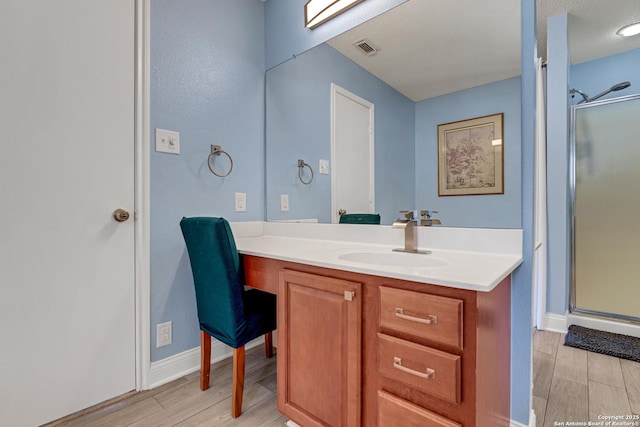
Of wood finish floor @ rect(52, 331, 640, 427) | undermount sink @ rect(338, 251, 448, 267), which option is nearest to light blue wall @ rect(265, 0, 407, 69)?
undermount sink @ rect(338, 251, 448, 267)

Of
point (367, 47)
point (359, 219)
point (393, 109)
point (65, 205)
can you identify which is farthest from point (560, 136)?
point (65, 205)

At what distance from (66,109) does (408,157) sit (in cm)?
162

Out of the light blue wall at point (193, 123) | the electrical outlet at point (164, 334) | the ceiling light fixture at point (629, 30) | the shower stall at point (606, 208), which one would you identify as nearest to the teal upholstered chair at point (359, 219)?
the light blue wall at point (193, 123)

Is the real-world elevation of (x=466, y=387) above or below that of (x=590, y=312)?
above

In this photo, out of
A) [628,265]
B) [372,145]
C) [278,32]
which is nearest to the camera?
[372,145]

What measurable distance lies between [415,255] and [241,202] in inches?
47.5

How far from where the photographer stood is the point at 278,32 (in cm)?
207

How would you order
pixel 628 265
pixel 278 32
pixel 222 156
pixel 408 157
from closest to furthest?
pixel 408 157, pixel 222 156, pixel 278 32, pixel 628 265

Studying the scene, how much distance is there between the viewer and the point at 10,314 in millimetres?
1178

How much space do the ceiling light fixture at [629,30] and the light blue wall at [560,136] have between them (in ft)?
0.81

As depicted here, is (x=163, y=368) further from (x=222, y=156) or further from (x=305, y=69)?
(x=305, y=69)

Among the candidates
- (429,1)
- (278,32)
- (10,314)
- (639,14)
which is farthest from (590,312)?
(10,314)

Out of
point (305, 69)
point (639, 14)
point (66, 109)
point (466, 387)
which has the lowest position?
point (466, 387)

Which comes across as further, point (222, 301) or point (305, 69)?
point (305, 69)
